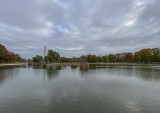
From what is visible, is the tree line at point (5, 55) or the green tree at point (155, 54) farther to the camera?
the green tree at point (155, 54)

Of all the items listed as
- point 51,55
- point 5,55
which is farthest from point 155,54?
point 5,55

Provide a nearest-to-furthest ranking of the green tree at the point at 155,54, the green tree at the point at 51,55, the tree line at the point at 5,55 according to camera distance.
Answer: the tree line at the point at 5,55
the green tree at the point at 155,54
the green tree at the point at 51,55

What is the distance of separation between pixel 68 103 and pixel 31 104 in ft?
8.54

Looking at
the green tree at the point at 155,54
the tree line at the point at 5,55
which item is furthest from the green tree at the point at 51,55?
the green tree at the point at 155,54

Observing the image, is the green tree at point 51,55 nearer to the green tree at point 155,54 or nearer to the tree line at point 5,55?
the tree line at point 5,55

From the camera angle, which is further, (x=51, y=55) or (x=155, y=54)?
(x=51, y=55)

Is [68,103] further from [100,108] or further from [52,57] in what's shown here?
[52,57]

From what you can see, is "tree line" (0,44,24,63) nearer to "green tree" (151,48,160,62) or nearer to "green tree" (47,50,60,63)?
"green tree" (47,50,60,63)

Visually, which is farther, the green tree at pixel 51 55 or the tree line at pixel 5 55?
the green tree at pixel 51 55

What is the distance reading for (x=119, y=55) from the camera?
10594 cm

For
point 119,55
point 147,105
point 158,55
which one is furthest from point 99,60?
point 147,105

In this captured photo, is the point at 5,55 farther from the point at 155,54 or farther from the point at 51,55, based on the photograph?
the point at 155,54

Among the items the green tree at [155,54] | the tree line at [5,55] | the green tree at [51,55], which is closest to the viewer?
the tree line at [5,55]

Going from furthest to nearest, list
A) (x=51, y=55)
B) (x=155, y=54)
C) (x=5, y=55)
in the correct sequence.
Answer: (x=51, y=55) → (x=155, y=54) → (x=5, y=55)
